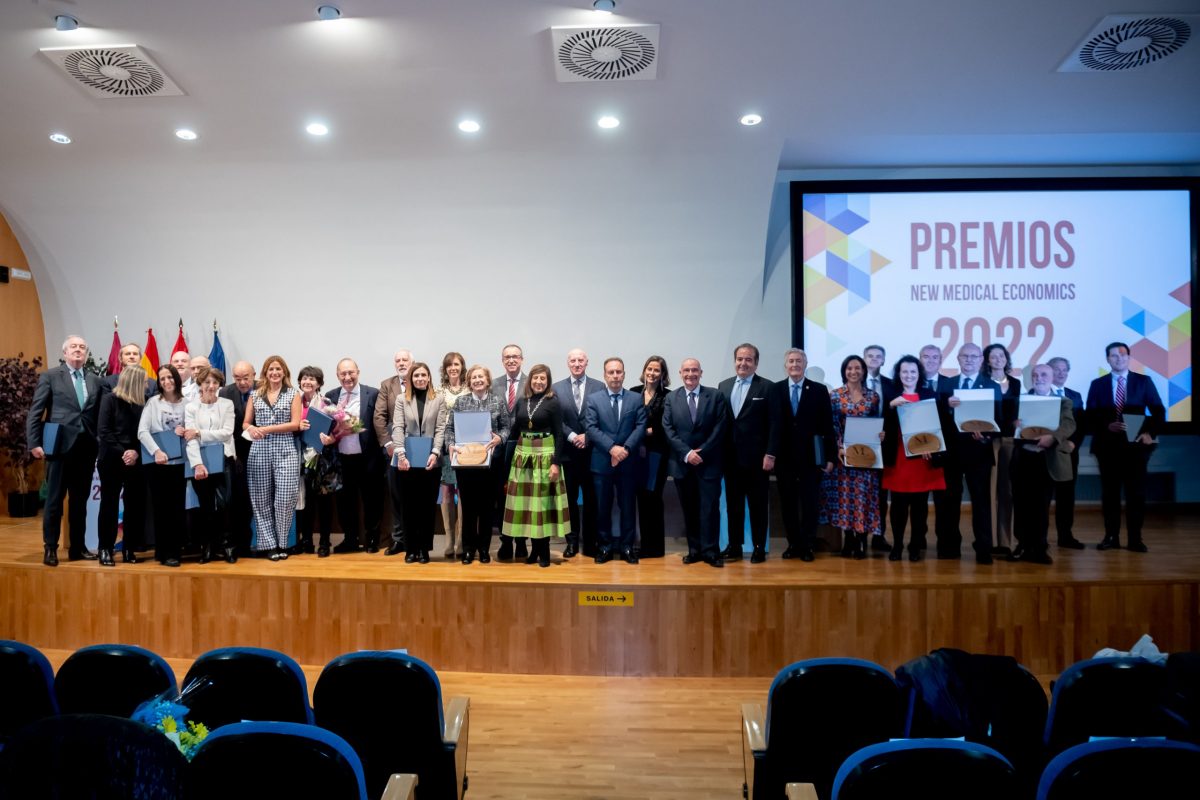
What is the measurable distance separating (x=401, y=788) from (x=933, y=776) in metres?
1.38

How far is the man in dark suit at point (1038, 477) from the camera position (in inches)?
198

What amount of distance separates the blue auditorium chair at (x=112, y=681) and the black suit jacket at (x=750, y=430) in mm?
3632

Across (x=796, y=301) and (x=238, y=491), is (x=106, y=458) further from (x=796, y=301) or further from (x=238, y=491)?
(x=796, y=301)

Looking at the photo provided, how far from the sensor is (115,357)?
7277 mm

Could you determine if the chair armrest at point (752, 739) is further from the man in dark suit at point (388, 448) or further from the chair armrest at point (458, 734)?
the man in dark suit at point (388, 448)

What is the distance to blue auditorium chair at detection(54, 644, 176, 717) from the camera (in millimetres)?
2326

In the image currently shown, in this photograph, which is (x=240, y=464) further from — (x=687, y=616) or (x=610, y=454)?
(x=687, y=616)

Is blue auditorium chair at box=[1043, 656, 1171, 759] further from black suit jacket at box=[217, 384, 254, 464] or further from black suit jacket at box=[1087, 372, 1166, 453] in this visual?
black suit jacket at box=[217, 384, 254, 464]

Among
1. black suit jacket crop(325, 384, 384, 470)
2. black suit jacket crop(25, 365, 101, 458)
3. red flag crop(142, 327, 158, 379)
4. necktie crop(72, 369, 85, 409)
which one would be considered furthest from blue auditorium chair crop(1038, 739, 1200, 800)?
red flag crop(142, 327, 158, 379)

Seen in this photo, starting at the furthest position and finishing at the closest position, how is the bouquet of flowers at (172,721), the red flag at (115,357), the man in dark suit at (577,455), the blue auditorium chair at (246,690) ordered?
1. the red flag at (115,357)
2. the man in dark suit at (577,455)
3. the blue auditorium chair at (246,690)
4. the bouquet of flowers at (172,721)

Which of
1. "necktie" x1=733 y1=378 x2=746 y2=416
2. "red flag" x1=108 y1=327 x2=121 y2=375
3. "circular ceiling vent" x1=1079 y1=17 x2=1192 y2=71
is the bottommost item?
"necktie" x1=733 y1=378 x2=746 y2=416

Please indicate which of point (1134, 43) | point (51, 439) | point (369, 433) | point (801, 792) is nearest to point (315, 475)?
point (369, 433)

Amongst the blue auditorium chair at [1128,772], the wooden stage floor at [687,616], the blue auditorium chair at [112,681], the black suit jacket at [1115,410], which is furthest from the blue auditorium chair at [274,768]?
the black suit jacket at [1115,410]

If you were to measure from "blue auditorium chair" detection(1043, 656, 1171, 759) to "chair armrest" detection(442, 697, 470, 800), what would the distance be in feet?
6.14
